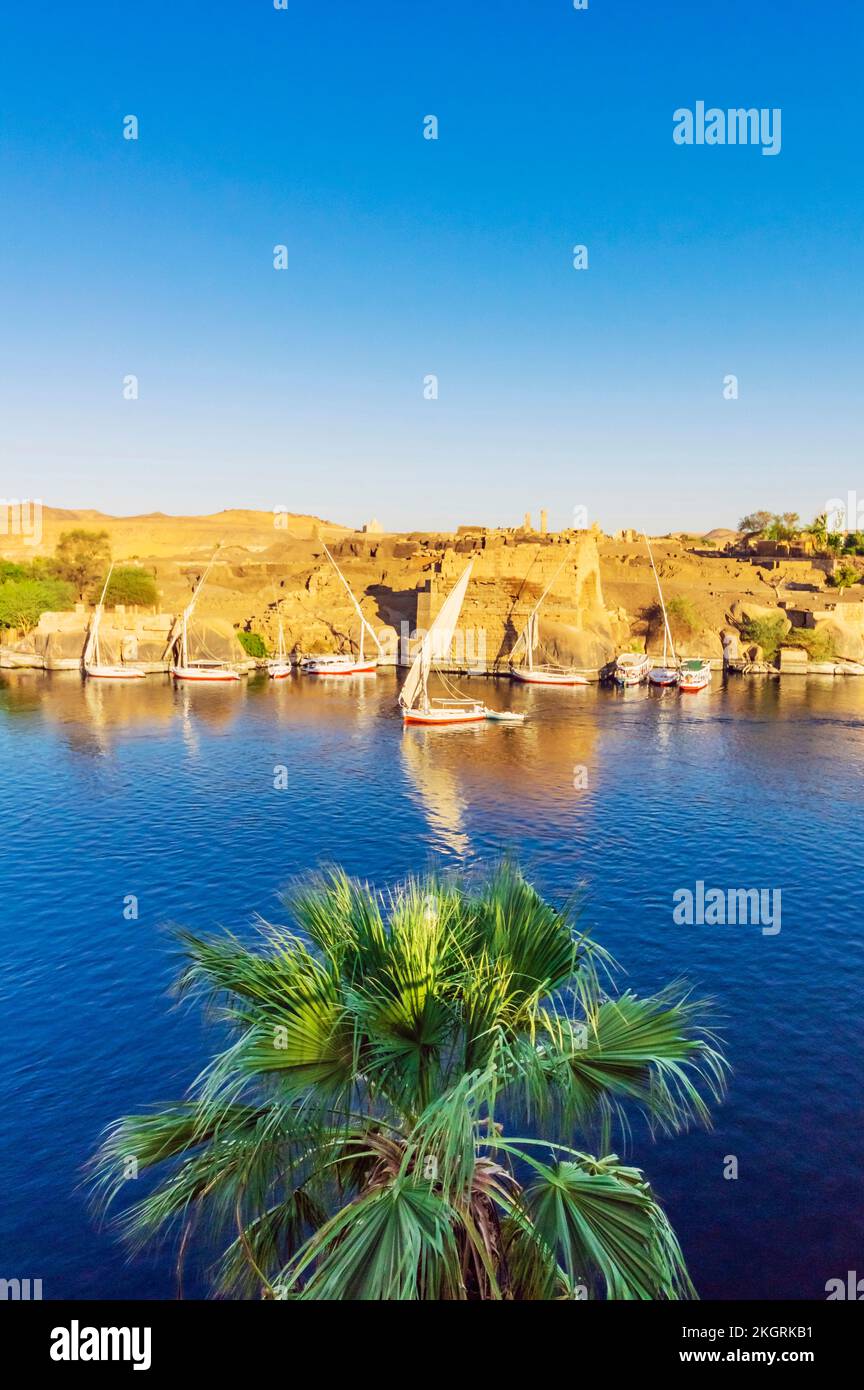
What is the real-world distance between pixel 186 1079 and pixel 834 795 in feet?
124

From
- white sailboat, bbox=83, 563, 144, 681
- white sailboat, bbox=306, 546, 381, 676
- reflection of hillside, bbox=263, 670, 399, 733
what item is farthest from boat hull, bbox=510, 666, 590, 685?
white sailboat, bbox=83, 563, 144, 681

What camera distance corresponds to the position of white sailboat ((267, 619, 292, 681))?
298 ft

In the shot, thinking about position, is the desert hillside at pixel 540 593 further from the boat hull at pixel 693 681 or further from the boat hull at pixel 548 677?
the boat hull at pixel 693 681

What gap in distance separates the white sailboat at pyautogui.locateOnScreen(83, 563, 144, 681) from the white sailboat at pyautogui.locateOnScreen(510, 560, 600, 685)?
37500 mm

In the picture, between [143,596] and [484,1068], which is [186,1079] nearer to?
[484,1068]

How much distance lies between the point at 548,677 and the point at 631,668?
9.22 metres

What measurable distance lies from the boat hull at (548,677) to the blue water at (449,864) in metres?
13.0

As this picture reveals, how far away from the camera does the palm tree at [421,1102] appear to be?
6.79 metres

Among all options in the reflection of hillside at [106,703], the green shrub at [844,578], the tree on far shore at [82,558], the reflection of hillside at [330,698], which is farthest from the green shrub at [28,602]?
the green shrub at [844,578]

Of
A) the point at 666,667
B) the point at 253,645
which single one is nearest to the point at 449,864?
the point at 666,667

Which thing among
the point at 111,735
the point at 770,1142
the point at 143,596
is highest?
the point at 143,596

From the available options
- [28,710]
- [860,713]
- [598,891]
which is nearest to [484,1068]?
[598,891]

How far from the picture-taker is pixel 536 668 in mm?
91562

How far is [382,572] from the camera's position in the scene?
400 feet
